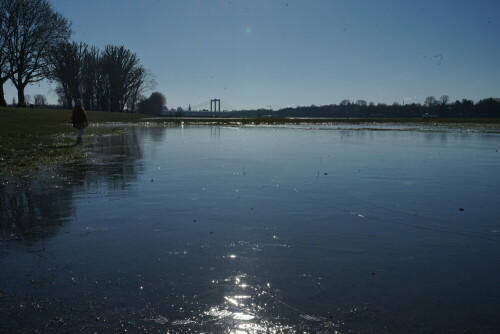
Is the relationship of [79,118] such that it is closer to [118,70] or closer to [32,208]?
[32,208]

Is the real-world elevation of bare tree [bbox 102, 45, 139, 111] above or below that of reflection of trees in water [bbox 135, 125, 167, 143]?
above

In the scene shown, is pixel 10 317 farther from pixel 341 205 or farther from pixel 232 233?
pixel 341 205

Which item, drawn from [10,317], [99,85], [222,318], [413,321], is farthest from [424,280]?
[99,85]

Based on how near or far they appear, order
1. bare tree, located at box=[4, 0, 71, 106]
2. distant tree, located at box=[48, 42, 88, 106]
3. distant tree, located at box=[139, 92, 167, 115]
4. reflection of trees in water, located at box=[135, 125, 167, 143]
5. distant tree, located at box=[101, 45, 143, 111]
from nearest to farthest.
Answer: reflection of trees in water, located at box=[135, 125, 167, 143], bare tree, located at box=[4, 0, 71, 106], distant tree, located at box=[48, 42, 88, 106], distant tree, located at box=[101, 45, 143, 111], distant tree, located at box=[139, 92, 167, 115]

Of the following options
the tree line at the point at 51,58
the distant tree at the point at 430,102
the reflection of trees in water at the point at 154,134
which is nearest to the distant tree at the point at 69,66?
the tree line at the point at 51,58

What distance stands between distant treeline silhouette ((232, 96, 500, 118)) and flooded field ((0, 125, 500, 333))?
118 meters

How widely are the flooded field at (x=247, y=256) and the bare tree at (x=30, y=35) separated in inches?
1649

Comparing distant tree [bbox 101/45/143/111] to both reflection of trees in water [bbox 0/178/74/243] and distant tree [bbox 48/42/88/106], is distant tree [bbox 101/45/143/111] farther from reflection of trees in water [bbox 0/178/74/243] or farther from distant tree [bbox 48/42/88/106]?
reflection of trees in water [bbox 0/178/74/243]

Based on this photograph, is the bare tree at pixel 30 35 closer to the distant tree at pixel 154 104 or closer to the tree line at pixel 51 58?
the tree line at pixel 51 58

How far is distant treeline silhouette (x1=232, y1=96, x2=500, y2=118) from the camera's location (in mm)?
145375

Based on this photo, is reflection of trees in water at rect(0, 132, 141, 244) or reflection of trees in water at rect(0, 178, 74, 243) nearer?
reflection of trees in water at rect(0, 178, 74, 243)

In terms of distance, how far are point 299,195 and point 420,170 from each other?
512cm

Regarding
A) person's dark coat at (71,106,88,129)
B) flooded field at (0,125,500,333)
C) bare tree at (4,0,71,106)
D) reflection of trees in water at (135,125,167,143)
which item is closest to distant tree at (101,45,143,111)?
bare tree at (4,0,71,106)

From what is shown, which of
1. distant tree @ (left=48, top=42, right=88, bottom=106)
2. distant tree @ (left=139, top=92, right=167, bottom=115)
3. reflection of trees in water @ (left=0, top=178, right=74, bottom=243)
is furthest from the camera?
distant tree @ (left=139, top=92, right=167, bottom=115)
